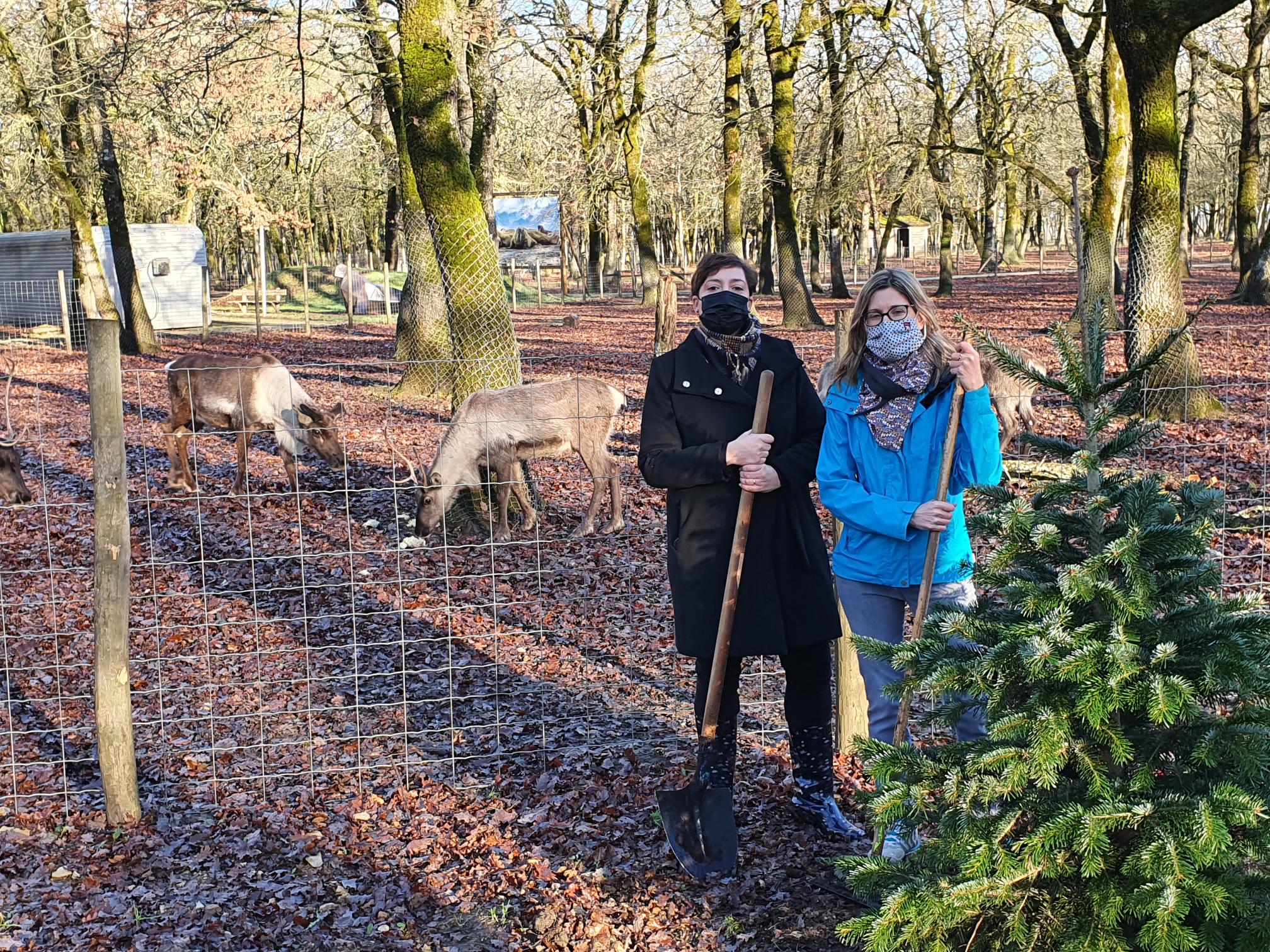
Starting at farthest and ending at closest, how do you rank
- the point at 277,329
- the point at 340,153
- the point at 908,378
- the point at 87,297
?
the point at 340,153 → the point at 277,329 → the point at 87,297 → the point at 908,378

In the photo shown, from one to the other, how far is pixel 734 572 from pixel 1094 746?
5.00 feet

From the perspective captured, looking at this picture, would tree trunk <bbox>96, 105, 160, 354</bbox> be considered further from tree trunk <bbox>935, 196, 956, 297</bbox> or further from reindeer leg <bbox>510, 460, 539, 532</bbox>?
tree trunk <bbox>935, 196, 956, 297</bbox>

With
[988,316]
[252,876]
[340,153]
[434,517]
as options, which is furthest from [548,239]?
[252,876]

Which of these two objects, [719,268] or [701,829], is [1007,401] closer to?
[719,268]

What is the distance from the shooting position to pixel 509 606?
26.1ft

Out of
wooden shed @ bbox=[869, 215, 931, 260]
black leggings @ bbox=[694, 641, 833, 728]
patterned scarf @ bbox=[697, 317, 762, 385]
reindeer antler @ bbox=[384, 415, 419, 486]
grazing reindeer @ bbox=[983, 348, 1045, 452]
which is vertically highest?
wooden shed @ bbox=[869, 215, 931, 260]

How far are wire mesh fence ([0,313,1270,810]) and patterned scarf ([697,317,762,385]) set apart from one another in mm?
1044

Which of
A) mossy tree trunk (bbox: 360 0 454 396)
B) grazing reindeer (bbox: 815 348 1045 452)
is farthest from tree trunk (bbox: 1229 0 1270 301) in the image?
mossy tree trunk (bbox: 360 0 454 396)

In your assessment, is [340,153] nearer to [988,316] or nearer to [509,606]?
[988,316]

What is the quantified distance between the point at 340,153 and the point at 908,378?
50.2 m

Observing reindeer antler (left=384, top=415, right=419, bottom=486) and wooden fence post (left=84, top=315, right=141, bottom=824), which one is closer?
wooden fence post (left=84, top=315, right=141, bottom=824)

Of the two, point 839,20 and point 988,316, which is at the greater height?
point 839,20

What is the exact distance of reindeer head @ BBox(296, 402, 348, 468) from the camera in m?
11.5

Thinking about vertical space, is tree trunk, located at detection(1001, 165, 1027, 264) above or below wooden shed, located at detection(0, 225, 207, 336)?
above
